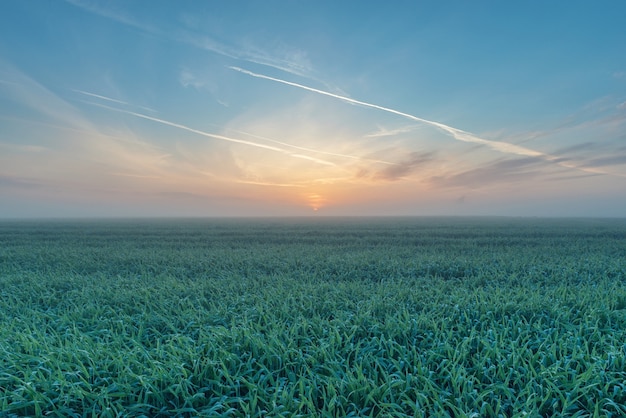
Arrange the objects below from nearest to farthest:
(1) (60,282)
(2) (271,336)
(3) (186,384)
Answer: (3) (186,384), (2) (271,336), (1) (60,282)

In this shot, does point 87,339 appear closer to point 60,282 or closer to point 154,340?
point 154,340

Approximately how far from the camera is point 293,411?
2.75m

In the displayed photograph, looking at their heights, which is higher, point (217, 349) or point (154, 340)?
point (217, 349)

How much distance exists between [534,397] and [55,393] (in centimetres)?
495

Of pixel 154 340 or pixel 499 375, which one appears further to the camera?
pixel 154 340

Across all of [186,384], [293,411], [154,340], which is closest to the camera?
[293,411]

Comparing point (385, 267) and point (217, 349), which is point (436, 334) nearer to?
point (217, 349)

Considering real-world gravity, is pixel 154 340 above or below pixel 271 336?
below

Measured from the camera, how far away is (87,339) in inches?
166

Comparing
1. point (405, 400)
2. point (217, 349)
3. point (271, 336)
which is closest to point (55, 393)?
point (217, 349)

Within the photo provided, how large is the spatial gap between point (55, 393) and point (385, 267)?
9011 millimetres

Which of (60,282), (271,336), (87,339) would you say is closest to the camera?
(271,336)

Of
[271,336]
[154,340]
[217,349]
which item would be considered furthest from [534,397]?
[154,340]

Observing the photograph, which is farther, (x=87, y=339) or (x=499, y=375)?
(x=87, y=339)
